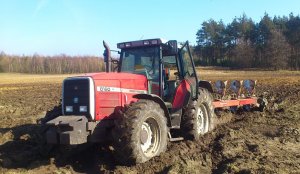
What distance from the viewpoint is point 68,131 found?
23.5 feet

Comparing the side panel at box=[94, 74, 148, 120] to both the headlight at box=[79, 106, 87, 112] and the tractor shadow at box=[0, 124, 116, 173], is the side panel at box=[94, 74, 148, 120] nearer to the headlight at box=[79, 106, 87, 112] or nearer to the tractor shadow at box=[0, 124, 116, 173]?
the headlight at box=[79, 106, 87, 112]

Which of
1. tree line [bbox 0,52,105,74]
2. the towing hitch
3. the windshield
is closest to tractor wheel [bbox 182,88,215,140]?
the windshield

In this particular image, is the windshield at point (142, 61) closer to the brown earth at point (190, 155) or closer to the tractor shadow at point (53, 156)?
the brown earth at point (190, 155)

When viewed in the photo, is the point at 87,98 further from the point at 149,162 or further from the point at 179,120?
the point at 179,120

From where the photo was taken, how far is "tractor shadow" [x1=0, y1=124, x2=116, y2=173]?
7746 mm

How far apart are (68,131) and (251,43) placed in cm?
6802

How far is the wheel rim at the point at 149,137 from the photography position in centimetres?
806

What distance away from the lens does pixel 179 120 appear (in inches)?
371

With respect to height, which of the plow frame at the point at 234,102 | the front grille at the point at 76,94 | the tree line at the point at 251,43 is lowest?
the plow frame at the point at 234,102

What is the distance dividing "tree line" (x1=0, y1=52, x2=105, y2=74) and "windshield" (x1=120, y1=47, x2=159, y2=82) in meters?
50.5

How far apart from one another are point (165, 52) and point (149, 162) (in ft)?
8.95

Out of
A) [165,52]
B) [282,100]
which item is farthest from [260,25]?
[165,52]

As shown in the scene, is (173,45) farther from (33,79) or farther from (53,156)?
(33,79)

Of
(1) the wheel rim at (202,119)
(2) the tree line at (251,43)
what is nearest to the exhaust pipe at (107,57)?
(1) the wheel rim at (202,119)
